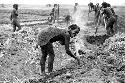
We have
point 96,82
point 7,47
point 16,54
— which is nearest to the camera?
point 96,82

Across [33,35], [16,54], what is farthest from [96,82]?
[33,35]

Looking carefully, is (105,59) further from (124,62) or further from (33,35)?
(33,35)

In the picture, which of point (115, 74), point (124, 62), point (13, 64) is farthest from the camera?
point (13, 64)

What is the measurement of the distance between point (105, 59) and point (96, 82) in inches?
95.4

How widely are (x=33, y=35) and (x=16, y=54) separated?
3726 millimetres

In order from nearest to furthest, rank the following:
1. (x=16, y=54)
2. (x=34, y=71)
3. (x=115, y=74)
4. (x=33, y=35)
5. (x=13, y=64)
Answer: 1. (x=115, y=74)
2. (x=34, y=71)
3. (x=13, y=64)
4. (x=16, y=54)
5. (x=33, y=35)

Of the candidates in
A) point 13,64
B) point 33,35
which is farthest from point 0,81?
point 33,35

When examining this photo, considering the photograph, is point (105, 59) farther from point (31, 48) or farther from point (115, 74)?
point (31, 48)

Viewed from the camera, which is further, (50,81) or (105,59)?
(105,59)

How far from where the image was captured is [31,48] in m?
12.6

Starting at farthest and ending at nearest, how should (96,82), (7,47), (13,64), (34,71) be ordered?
(7,47)
(13,64)
(34,71)
(96,82)

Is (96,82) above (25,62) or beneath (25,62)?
above

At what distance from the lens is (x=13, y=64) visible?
10.5m

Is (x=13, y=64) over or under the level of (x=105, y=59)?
under
